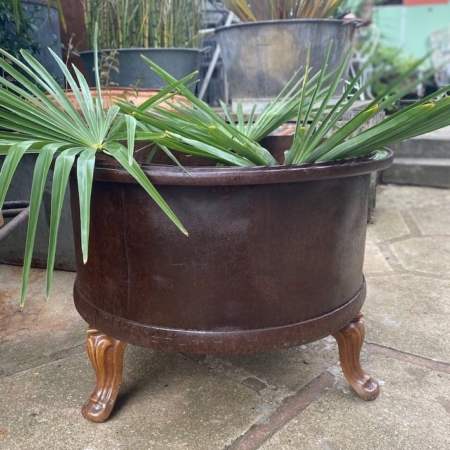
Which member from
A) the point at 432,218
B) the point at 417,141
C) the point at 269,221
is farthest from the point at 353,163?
the point at 417,141

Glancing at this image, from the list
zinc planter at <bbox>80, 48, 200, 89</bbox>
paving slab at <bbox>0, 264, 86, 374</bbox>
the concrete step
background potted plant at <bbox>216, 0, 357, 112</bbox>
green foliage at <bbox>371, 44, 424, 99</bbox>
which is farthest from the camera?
the concrete step

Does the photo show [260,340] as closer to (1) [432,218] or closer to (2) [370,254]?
(2) [370,254]

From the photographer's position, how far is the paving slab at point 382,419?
1135 mm

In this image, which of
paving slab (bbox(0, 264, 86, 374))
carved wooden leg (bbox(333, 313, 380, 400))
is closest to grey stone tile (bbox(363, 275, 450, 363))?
carved wooden leg (bbox(333, 313, 380, 400))

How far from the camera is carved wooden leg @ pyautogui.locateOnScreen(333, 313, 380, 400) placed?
1268 millimetres

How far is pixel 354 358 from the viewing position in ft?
4.24

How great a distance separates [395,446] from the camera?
1122 mm

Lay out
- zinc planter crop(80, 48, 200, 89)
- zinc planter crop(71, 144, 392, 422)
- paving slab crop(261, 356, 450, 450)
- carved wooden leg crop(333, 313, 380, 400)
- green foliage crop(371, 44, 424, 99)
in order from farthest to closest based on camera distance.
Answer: zinc planter crop(80, 48, 200, 89)
carved wooden leg crop(333, 313, 380, 400)
paving slab crop(261, 356, 450, 450)
zinc planter crop(71, 144, 392, 422)
green foliage crop(371, 44, 424, 99)

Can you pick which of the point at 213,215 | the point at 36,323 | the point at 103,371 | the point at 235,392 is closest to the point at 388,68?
the point at 213,215

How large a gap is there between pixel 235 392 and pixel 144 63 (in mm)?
1865

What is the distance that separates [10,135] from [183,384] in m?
0.83

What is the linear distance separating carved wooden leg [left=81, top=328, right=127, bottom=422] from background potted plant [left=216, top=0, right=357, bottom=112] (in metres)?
1.99

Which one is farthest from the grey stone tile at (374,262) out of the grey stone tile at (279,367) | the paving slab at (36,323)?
the paving slab at (36,323)

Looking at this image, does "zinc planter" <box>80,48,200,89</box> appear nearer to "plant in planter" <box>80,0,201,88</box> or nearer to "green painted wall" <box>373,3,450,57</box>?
"plant in planter" <box>80,0,201,88</box>
